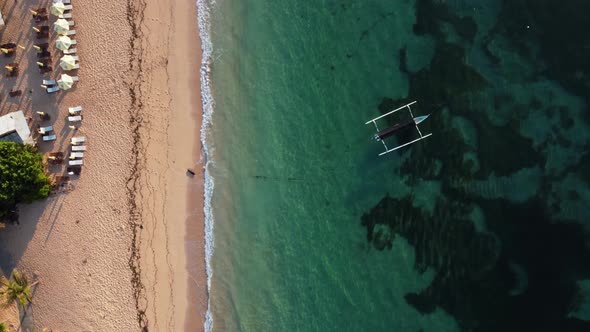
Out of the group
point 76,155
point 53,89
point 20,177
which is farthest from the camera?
point 53,89

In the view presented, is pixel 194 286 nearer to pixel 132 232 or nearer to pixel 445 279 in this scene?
pixel 132 232

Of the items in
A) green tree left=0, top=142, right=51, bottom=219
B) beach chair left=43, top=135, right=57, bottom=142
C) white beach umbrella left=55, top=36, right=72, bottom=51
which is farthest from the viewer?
beach chair left=43, top=135, right=57, bottom=142

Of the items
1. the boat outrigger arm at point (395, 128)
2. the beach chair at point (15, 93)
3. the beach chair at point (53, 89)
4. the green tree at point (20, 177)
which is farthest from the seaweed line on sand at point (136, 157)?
the boat outrigger arm at point (395, 128)

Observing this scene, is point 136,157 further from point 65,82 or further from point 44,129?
point 65,82

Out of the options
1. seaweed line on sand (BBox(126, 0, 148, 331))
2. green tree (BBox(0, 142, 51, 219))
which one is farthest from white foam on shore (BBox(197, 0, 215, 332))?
green tree (BBox(0, 142, 51, 219))

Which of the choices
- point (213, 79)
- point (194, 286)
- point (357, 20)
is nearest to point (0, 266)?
point (194, 286)

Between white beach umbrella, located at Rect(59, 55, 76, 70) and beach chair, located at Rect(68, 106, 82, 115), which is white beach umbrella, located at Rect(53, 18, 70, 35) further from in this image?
beach chair, located at Rect(68, 106, 82, 115)

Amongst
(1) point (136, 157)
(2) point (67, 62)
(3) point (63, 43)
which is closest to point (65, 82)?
(2) point (67, 62)
